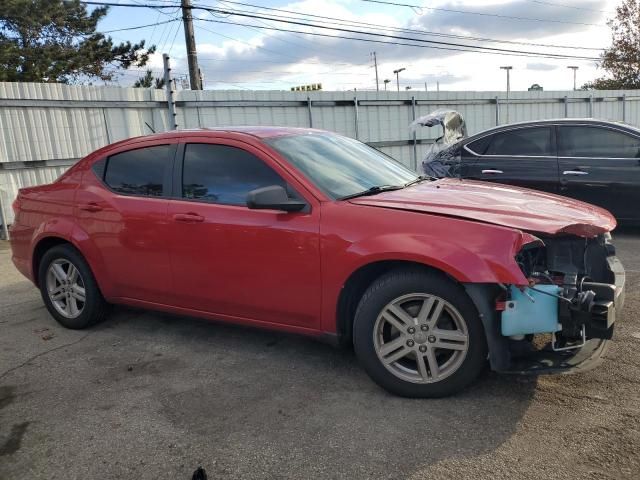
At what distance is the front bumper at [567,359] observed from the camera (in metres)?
2.86

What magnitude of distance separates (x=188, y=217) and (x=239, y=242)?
0.49 m

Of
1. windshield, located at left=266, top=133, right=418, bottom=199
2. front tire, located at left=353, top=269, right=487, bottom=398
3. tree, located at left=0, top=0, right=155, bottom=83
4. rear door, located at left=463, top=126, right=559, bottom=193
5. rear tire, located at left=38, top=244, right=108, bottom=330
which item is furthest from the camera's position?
Result: tree, located at left=0, top=0, right=155, bottom=83

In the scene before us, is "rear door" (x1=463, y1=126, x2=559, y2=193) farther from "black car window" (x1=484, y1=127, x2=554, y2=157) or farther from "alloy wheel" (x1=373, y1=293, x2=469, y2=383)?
"alloy wheel" (x1=373, y1=293, x2=469, y2=383)

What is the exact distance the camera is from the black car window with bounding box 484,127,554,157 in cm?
709

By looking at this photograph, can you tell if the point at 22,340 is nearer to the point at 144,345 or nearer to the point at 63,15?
the point at 144,345

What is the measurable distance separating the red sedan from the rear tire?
2 cm

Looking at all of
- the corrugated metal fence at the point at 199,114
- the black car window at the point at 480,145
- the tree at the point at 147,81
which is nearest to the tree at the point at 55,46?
the tree at the point at 147,81

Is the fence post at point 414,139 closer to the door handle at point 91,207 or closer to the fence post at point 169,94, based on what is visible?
the fence post at point 169,94

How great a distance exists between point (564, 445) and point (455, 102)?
14.6 metres

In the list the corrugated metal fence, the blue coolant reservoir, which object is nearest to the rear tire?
the corrugated metal fence

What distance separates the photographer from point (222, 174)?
3.84 m

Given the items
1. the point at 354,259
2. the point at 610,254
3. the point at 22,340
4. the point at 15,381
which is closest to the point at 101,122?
the point at 22,340

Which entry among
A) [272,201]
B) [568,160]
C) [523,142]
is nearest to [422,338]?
[272,201]

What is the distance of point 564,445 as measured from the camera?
260cm
